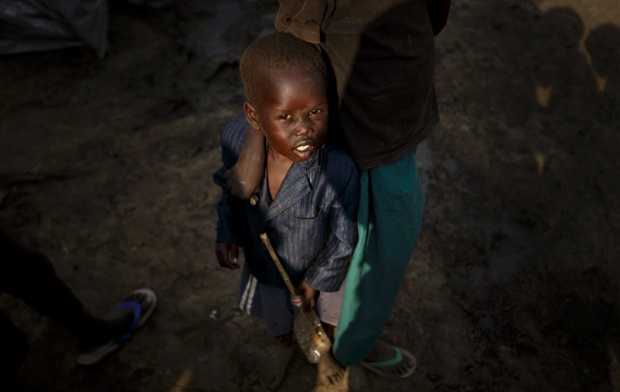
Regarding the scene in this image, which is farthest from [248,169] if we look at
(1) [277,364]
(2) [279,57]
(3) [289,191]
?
(1) [277,364]

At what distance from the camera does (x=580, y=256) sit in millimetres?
2502

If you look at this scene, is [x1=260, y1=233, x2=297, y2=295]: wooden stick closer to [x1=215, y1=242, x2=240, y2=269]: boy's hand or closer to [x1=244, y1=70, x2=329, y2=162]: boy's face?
[x1=215, y1=242, x2=240, y2=269]: boy's hand

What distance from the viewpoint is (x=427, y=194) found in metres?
2.78

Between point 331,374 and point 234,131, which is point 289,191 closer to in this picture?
point 234,131

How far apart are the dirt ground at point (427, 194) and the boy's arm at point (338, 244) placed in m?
0.77

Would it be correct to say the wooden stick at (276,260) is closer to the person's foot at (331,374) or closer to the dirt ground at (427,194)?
the person's foot at (331,374)

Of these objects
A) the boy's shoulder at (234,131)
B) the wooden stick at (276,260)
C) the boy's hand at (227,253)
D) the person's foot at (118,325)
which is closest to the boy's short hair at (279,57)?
the boy's shoulder at (234,131)

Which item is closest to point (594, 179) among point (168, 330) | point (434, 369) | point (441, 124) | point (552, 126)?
point (552, 126)

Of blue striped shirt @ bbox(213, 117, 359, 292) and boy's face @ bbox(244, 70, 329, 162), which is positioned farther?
blue striped shirt @ bbox(213, 117, 359, 292)

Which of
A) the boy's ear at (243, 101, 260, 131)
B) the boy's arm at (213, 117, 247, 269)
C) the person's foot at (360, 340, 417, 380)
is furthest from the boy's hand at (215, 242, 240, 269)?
the person's foot at (360, 340, 417, 380)

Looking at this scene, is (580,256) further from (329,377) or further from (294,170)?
(294,170)

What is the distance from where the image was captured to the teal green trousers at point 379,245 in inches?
53.1

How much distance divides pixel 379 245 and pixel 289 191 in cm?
36

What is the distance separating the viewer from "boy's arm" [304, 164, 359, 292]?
135cm
